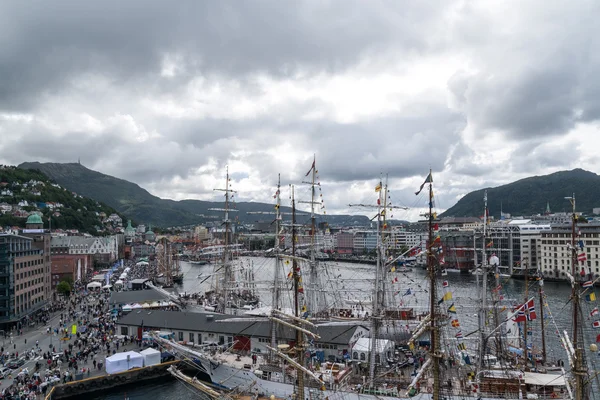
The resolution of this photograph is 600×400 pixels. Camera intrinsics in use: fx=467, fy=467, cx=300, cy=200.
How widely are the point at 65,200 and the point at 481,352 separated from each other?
19513 cm

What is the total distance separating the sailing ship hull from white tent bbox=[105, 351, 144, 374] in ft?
16.1

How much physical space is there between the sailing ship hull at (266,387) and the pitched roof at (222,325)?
3.96 meters

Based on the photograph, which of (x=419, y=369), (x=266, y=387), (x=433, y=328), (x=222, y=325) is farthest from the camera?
(x=222, y=325)

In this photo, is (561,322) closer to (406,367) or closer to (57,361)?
(406,367)

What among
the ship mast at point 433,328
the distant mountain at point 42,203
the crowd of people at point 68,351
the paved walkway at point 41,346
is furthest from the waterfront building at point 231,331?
the distant mountain at point 42,203

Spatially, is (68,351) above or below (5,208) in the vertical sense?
below

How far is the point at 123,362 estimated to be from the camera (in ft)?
111

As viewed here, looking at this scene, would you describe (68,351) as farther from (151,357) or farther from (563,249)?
(563,249)

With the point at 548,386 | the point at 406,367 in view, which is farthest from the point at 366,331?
the point at 548,386

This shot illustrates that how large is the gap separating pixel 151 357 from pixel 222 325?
598cm

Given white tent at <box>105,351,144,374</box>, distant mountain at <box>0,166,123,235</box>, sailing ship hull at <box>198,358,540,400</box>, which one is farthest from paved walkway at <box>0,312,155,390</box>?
distant mountain at <box>0,166,123,235</box>

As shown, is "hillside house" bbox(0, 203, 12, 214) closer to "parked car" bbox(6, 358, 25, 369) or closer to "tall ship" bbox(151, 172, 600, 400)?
"parked car" bbox(6, 358, 25, 369)

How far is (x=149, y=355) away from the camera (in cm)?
3516

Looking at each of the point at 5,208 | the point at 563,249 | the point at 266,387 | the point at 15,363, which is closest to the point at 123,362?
the point at 15,363
